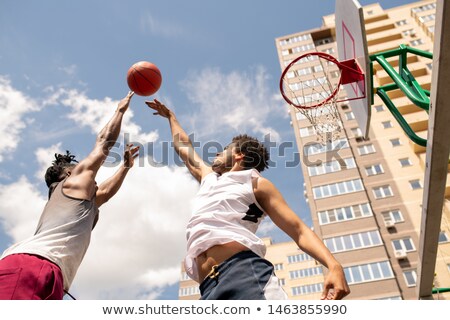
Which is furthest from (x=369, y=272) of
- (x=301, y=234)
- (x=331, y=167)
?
(x=301, y=234)

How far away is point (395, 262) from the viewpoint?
23.7 m

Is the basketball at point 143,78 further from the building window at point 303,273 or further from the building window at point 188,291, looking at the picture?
the building window at point 303,273

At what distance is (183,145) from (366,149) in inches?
A: 1148

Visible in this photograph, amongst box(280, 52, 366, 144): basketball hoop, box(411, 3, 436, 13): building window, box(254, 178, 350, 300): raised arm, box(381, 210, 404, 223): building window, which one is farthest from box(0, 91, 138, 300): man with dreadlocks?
box(411, 3, 436, 13): building window

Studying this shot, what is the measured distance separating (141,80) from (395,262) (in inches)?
918

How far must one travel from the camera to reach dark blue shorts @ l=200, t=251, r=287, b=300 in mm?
1966

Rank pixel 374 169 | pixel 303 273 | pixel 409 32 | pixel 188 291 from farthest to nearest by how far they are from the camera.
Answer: pixel 303 273, pixel 188 291, pixel 409 32, pixel 374 169

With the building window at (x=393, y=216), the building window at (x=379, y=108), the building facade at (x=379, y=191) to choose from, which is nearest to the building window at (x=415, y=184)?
the building facade at (x=379, y=191)

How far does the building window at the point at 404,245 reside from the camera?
24.1 metres

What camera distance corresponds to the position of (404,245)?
24359mm

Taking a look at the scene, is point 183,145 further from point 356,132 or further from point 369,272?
point 356,132

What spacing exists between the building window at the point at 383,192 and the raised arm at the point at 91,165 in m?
26.7
